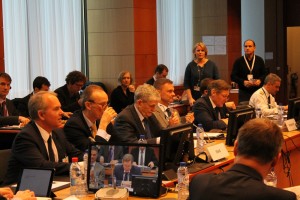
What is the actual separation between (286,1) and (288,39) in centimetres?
122

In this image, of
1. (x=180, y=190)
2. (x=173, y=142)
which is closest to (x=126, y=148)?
(x=180, y=190)

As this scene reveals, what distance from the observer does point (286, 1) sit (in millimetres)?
14180

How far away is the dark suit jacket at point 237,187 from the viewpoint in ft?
8.44

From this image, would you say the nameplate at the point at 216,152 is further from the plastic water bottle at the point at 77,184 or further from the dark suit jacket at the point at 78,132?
the plastic water bottle at the point at 77,184

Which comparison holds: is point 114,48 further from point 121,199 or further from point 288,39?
point 121,199

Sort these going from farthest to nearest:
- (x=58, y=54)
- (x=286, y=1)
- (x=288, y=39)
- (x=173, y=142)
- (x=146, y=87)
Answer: (x=288, y=39)
(x=286, y=1)
(x=58, y=54)
(x=146, y=87)
(x=173, y=142)

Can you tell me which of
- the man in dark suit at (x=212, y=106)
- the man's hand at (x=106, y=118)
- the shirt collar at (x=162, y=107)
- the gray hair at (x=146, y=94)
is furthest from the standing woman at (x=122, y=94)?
the man's hand at (x=106, y=118)

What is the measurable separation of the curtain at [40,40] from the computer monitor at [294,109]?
14.1 ft

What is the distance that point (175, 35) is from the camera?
42.8ft

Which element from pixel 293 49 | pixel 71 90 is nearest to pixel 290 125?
pixel 71 90

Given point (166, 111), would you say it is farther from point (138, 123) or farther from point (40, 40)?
point (40, 40)

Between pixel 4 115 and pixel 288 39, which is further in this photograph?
pixel 288 39

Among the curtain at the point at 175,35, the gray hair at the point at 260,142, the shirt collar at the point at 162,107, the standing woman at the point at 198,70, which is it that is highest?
the curtain at the point at 175,35

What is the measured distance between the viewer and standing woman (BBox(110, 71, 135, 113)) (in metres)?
9.64
